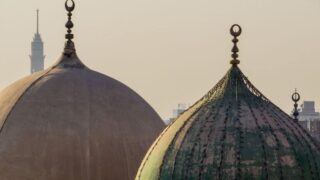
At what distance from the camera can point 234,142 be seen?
2186 cm

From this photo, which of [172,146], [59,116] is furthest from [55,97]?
[172,146]

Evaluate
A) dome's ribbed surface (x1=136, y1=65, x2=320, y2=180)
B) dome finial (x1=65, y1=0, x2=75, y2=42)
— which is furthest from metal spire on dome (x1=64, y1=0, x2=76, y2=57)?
dome's ribbed surface (x1=136, y1=65, x2=320, y2=180)

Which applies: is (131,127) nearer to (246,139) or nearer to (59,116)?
(59,116)

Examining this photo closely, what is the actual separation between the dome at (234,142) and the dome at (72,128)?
247 inches

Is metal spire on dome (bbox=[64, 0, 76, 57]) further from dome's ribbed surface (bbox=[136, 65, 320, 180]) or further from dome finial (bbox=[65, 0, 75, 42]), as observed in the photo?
dome's ribbed surface (bbox=[136, 65, 320, 180])

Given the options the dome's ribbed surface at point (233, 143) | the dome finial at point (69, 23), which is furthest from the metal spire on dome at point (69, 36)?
the dome's ribbed surface at point (233, 143)

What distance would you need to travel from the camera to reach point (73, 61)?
1258 inches

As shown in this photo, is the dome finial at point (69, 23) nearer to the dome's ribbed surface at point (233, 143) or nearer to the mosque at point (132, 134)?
the mosque at point (132, 134)

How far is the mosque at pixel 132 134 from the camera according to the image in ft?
71.5

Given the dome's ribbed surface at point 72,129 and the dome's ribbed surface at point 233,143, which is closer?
the dome's ribbed surface at point 233,143

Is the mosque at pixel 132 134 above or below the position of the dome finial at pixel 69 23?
below

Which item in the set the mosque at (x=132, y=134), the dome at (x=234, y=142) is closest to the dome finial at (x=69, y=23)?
the mosque at (x=132, y=134)

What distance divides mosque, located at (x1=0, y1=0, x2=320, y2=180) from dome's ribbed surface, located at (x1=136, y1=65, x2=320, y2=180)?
17 millimetres

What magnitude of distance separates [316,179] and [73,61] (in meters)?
11.4
